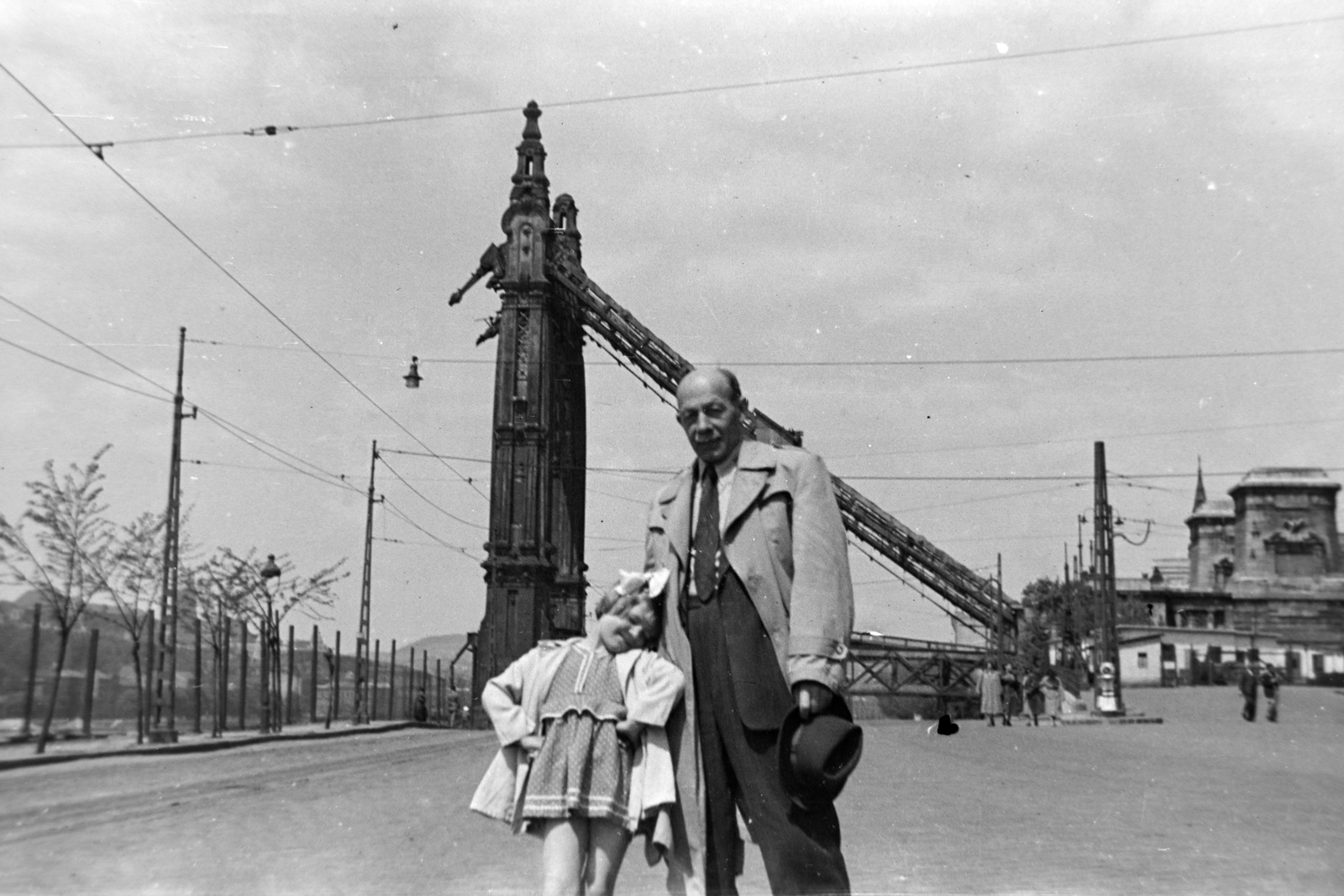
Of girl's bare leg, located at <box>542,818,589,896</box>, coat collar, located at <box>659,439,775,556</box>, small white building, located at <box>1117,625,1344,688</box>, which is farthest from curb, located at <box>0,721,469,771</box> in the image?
small white building, located at <box>1117,625,1344,688</box>

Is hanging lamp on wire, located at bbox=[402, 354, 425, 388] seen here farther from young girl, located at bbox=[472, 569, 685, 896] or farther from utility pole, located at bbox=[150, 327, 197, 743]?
young girl, located at bbox=[472, 569, 685, 896]

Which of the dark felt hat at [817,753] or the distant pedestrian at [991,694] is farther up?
the dark felt hat at [817,753]

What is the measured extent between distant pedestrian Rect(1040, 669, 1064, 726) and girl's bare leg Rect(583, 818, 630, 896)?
27569 millimetres

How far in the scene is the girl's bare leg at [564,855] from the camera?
4.29 metres

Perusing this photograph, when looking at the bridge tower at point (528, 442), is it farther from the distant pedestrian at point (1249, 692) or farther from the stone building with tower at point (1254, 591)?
the stone building with tower at point (1254, 591)

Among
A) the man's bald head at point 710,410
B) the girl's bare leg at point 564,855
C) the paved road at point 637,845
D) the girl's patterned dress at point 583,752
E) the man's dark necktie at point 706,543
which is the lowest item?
the paved road at point 637,845

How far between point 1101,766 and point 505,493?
1577 cm

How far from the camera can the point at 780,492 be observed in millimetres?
4398

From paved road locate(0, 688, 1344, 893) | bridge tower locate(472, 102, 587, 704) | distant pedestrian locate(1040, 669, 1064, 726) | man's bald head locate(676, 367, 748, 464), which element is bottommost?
distant pedestrian locate(1040, 669, 1064, 726)

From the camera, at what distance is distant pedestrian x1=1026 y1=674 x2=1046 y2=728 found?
102 feet

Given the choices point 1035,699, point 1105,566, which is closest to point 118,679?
point 1035,699

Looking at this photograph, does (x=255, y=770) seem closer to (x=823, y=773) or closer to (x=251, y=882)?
(x=251, y=882)

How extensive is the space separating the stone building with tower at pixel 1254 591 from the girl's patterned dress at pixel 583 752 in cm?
2452

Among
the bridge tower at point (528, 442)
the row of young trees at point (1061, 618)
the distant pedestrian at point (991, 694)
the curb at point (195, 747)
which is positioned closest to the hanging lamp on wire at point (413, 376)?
the bridge tower at point (528, 442)
